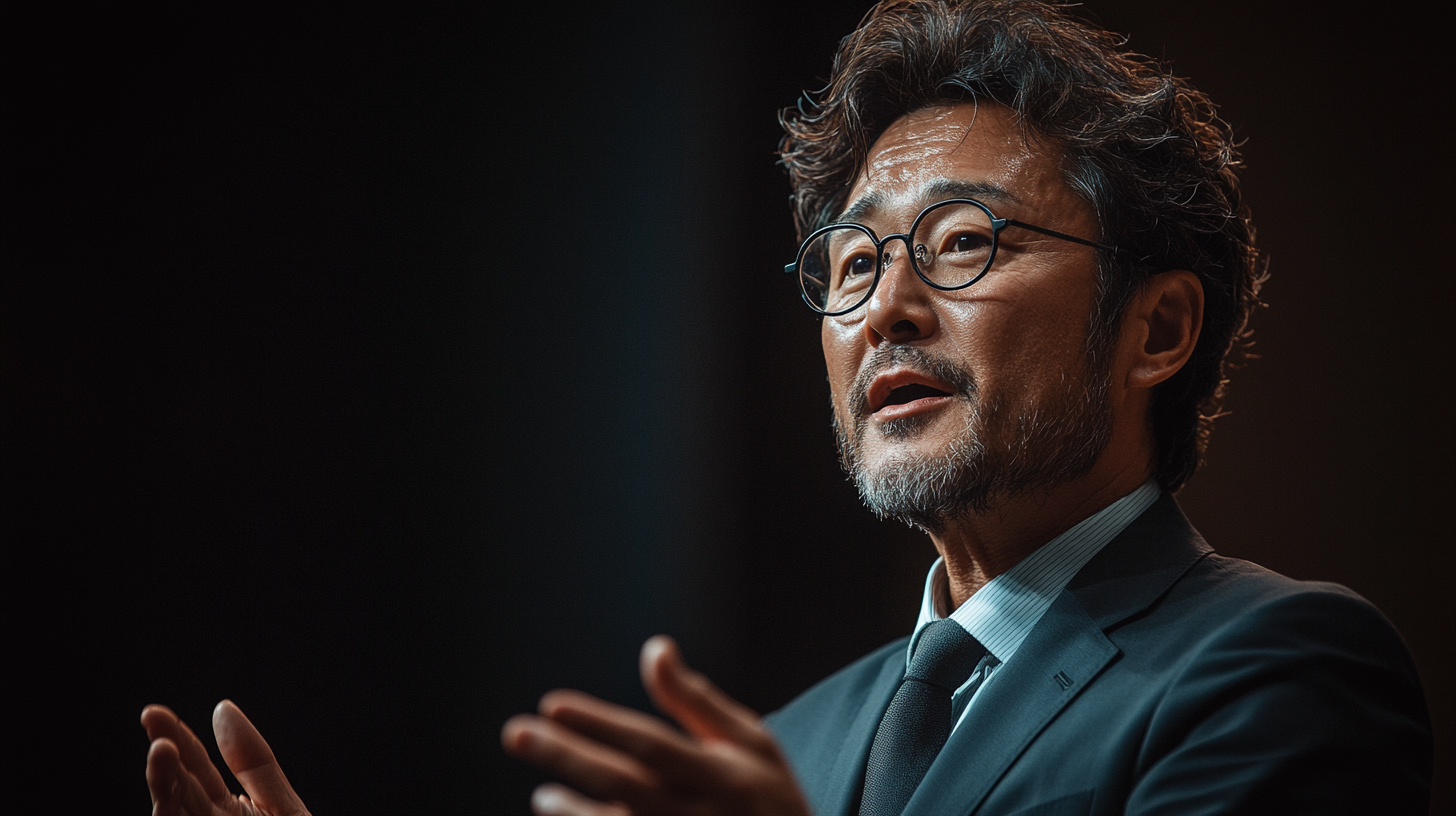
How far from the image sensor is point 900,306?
1423mm

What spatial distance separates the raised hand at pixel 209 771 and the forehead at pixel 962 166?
114 cm

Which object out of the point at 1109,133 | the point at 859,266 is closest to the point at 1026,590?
the point at 859,266

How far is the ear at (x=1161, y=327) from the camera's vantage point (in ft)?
4.87

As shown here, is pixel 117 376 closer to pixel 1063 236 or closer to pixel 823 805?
pixel 823 805

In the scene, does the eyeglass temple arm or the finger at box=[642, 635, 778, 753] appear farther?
the eyeglass temple arm

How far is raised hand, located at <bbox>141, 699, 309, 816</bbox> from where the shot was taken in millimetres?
1196

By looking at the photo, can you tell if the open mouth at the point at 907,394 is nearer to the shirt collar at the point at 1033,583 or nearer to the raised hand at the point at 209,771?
the shirt collar at the point at 1033,583

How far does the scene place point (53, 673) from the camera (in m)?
1.87

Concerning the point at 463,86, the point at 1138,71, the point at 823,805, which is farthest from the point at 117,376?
the point at 1138,71

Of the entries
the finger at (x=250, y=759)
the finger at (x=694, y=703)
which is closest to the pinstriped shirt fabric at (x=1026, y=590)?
the finger at (x=694, y=703)

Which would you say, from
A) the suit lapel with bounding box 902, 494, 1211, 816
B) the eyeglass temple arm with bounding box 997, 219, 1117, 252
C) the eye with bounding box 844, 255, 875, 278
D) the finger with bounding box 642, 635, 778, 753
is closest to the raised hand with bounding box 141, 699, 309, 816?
the finger with bounding box 642, 635, 778, 753

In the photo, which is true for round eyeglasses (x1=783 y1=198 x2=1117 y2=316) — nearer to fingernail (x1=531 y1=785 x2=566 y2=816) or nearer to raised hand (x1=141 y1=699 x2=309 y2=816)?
fingernail (x1=531 y1=785 x2=566 y2=816)

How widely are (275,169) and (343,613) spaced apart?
94cm

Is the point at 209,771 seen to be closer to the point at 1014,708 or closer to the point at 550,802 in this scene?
the point at 550,802
